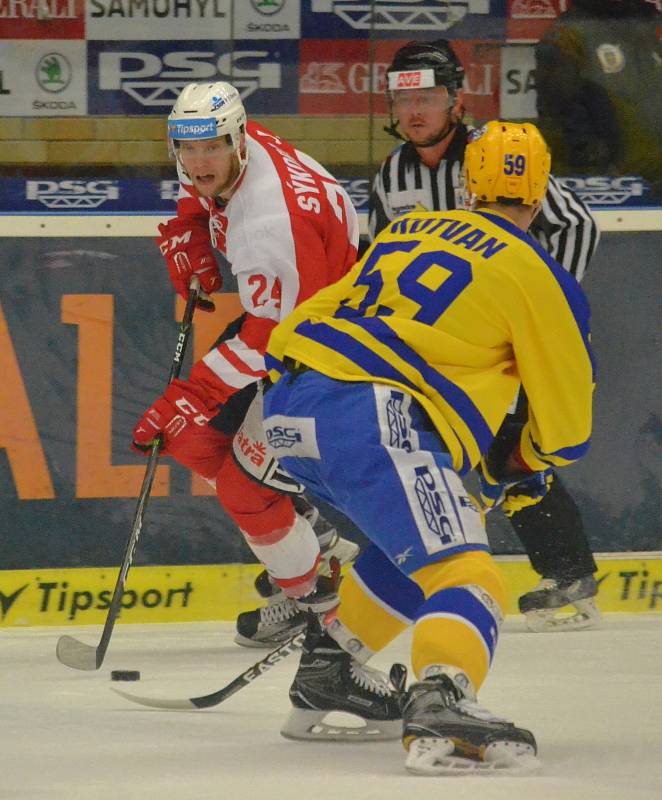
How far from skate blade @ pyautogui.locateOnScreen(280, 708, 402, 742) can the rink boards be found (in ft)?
4.35

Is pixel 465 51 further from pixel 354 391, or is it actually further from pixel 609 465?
pixel 354 391

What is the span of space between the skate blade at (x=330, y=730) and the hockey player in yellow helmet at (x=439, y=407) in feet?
0.40

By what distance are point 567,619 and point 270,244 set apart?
1.24m

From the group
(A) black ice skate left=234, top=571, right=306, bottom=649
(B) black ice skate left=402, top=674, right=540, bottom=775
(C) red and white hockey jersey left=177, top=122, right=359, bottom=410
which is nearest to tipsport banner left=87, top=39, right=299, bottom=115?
(C) red and white hockey jersey left=177, top=122, right=359, bottom=410

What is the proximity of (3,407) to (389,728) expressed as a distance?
164 cm

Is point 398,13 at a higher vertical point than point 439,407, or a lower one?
higher

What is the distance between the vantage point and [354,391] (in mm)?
2672

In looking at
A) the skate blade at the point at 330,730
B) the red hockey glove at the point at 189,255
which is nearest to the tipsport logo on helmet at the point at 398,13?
the red hockey glove at the point at 189,255

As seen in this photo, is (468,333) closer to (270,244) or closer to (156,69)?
(270,244)

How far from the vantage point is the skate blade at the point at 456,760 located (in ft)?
8.27

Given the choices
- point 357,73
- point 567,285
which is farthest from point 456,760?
point 357,73

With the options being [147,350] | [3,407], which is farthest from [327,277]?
[3,407]

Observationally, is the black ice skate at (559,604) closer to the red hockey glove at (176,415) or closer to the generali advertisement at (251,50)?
the red hockey glove at (176,415)

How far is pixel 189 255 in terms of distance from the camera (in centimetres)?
397
